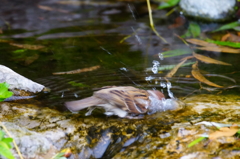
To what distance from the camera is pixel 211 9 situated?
686cm

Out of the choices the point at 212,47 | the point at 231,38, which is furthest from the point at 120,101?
the point at 231,38

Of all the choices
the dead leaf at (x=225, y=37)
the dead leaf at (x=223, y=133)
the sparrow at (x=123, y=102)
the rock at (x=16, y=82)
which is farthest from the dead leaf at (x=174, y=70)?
the dead leaf at (x=223, y=133)

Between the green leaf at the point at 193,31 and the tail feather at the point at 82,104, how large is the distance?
10.4ft

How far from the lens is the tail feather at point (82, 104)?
3.15m

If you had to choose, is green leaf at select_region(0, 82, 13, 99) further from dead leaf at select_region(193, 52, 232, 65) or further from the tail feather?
dead leaf at select_region(193, 52, 232, 65)

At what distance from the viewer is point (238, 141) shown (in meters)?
2.49

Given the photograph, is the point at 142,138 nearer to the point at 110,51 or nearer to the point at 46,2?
the point at 110,51

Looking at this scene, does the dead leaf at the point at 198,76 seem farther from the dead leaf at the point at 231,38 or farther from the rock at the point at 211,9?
the rock at the point at 211,9

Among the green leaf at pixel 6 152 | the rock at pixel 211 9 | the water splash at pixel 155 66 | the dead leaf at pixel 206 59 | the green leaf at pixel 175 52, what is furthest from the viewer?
the rock at pixel 211 9

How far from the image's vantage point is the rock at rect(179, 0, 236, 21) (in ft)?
22.3

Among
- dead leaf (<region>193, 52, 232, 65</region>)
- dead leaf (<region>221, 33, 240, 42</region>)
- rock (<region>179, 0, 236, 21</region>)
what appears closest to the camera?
dead leaf (<region>193, 52, 232, 65</region>)

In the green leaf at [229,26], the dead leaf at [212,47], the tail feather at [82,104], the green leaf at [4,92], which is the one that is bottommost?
the dead leaf at [212,47]

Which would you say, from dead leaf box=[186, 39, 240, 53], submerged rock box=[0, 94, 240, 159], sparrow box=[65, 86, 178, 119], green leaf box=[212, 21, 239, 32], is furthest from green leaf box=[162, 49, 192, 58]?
submerged rock box=[0, 94, 240, 159]

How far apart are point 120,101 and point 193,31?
3464 millimetres
